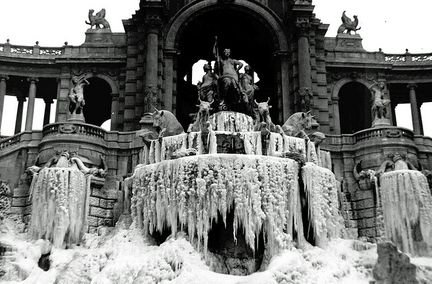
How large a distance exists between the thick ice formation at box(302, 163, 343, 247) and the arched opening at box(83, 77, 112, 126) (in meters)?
19.4

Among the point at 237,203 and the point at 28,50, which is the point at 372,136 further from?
the point at 28,50

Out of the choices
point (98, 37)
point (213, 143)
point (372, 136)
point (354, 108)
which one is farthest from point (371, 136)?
point (98, 37)


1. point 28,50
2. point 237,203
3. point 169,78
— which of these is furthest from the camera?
point 28,50

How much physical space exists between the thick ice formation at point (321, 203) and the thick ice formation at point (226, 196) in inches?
22.3

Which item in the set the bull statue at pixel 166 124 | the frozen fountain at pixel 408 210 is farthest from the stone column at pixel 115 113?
the frozen fountain at pixel 408 210

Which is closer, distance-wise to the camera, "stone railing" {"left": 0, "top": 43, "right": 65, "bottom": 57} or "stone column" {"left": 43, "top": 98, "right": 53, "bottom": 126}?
"stone railing" {"left": 0, "top": 43, "right": 65, "bottom": 57}

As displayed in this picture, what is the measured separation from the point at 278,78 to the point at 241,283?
21.0 metres

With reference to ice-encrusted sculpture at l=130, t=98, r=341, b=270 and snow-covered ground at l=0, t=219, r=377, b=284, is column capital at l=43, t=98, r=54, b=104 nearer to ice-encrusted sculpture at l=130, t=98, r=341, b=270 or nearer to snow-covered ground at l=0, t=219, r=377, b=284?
ice-encrusted sculpture at l=130, t=98, r=341, b=270

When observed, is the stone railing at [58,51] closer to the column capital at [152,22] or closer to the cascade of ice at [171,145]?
the column capital at [152,22]

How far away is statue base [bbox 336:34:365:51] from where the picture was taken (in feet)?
128

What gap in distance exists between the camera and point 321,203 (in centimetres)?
2306

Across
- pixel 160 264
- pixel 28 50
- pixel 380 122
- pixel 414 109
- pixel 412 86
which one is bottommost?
pixel 160 264

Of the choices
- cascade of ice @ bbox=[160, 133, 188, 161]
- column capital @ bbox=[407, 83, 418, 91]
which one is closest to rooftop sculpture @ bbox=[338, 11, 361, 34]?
column capital @ bbox=[407, 83, 418, 91]

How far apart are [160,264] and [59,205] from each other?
7.27 meters
